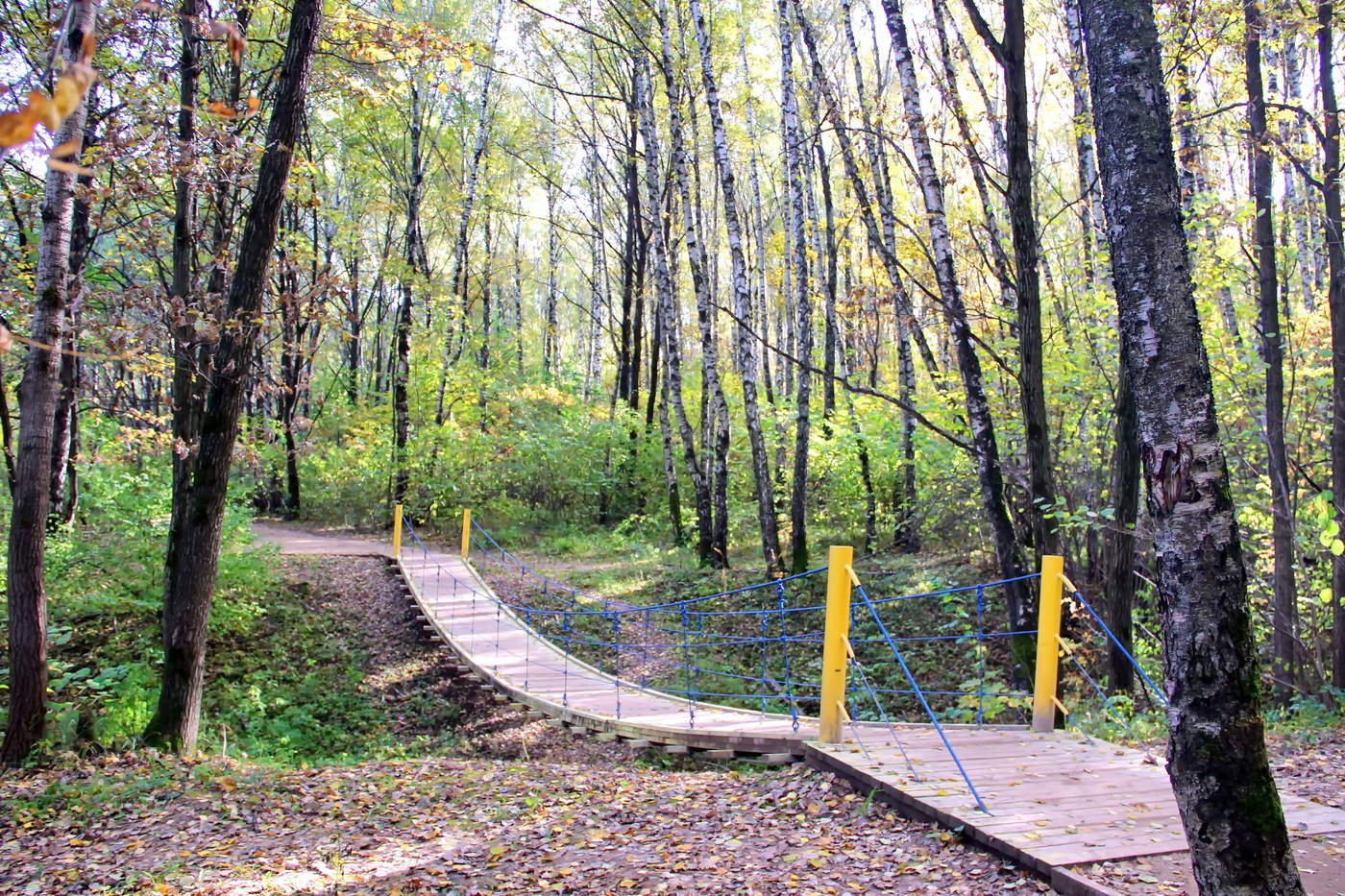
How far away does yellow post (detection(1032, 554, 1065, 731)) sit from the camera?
4.83 m

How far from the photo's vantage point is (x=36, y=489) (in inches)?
223

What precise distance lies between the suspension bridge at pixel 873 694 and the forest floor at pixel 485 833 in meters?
0.23

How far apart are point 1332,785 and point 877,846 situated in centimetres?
260

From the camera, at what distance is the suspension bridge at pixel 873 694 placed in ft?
12.1

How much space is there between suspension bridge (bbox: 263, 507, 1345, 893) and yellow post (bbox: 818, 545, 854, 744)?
1cm

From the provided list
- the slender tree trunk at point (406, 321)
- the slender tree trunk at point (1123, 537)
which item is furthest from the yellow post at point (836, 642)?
the slender tree trunk at point (406, 321)

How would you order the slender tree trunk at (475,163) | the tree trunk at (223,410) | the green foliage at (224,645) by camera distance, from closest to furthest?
the tree trunk at (223,410), the green foliage at (224,645), the slender tree trunk at (475,163)

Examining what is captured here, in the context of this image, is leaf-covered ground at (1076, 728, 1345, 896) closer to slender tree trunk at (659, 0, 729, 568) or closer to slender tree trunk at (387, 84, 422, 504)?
slender tree trunk at (659, 0, 729, 568)

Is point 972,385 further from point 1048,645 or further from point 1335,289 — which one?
point 1335,289

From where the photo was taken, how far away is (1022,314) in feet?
18.2

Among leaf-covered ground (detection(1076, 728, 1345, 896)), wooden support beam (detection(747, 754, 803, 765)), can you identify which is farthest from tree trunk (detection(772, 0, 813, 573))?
leaf-covered ground (detection(1076, 728, 1345, 896))

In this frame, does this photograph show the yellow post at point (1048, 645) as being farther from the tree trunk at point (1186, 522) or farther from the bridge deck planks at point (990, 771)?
the tree trunk at point (1186, 522)

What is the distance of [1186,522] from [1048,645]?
272cm

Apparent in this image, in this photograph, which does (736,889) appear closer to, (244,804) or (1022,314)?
(244,804)
